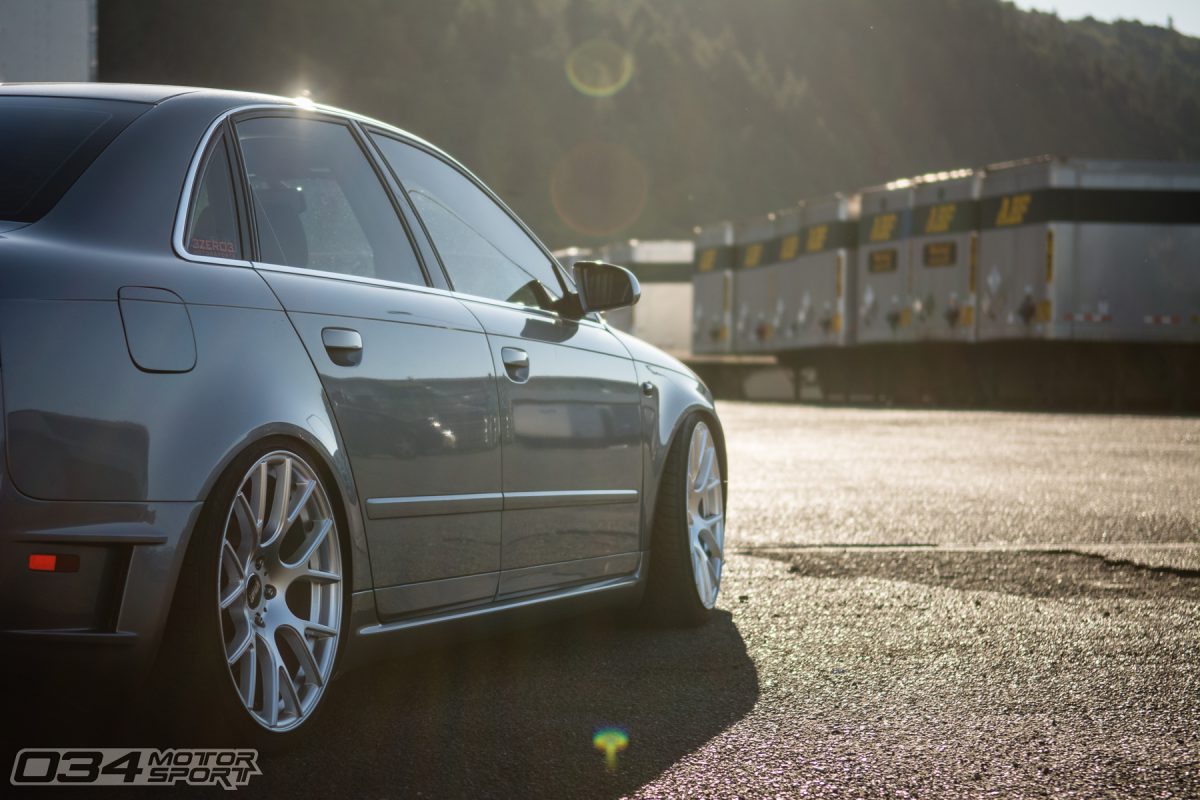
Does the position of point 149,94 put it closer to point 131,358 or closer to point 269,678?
point 131,358

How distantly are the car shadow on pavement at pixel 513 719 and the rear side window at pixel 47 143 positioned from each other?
1017mm

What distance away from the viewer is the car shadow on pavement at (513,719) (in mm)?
3270

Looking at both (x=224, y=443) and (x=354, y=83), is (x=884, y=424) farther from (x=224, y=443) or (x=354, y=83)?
(x=354, y=83)

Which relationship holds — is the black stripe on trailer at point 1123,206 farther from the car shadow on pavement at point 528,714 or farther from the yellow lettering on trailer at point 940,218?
the car shadow on pavement at point 528,714

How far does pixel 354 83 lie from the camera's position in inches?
5007

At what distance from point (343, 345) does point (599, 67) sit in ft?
488

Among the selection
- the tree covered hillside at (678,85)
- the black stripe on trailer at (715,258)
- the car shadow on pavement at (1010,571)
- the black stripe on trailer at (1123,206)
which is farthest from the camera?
the tree covered hillside at (678,85)

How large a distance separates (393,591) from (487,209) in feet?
4.78

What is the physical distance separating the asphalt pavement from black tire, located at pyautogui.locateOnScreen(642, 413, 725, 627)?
74 mm

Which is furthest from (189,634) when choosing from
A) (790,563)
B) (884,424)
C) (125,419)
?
(884,424)

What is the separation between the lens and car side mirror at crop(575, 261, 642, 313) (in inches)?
198

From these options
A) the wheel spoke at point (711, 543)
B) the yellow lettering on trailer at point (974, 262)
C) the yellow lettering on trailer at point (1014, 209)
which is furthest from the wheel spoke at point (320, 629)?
the yellow lettering on trailer at point (974, 262)

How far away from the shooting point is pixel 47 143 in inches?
134

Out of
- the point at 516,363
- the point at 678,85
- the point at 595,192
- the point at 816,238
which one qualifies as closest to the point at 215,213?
the point at 516,363
